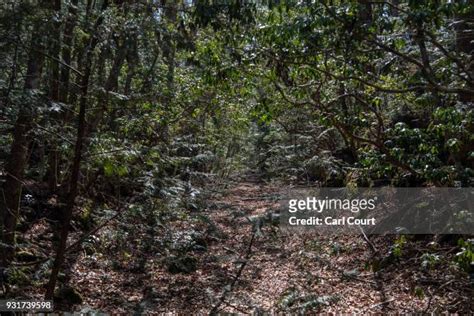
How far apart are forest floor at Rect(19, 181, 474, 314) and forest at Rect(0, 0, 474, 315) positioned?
4cm

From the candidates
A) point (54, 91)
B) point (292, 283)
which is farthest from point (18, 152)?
point (292, 283)

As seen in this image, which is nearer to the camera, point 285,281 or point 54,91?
point 54,91

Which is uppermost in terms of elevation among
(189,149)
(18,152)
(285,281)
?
(189,149)

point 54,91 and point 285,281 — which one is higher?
point 54,91

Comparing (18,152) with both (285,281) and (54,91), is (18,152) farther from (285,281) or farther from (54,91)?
(285,281)

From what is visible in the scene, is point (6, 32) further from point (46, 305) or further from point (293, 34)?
point (293, 34)

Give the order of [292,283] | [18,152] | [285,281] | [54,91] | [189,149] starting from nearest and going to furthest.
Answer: [18,152] < [54,91] < [292,283] < [285,281] < [189,149]

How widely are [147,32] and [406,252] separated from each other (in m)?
6.14

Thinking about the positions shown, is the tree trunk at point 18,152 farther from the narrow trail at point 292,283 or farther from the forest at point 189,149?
the narrow trail at point 292,283

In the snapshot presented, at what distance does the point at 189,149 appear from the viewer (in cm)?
1062

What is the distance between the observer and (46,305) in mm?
4559

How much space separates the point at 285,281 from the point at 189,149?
415 centimetres

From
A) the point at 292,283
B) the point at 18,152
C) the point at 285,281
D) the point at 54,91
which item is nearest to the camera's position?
the point at 18,152

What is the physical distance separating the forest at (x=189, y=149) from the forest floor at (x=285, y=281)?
0.13ft
